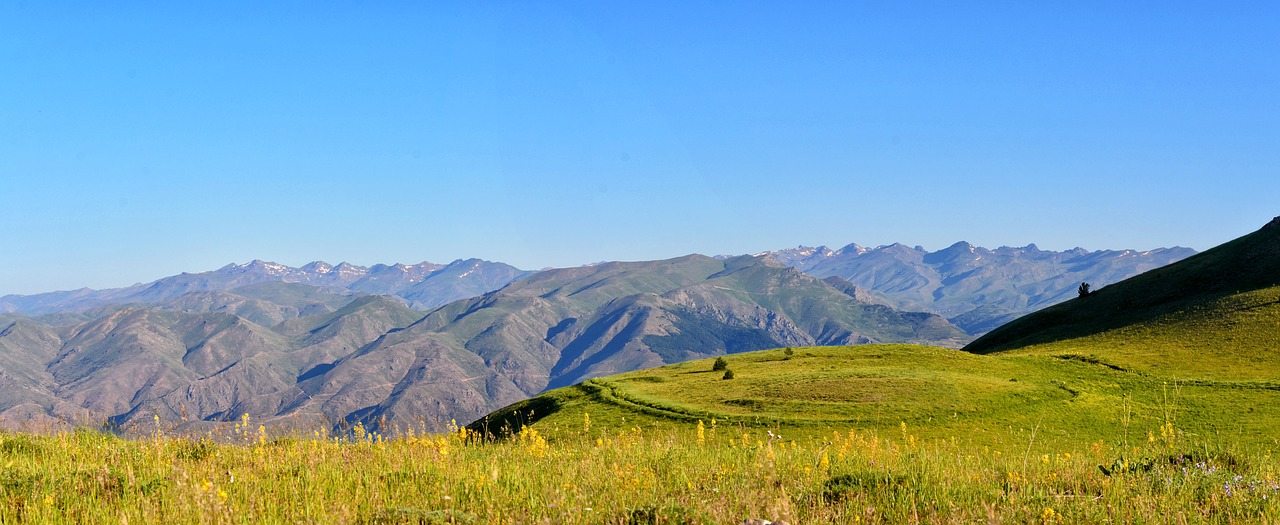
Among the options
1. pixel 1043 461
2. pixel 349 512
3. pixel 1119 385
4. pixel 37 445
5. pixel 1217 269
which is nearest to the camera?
pixel 349 512

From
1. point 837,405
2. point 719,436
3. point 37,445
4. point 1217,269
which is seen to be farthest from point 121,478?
point 1217,269

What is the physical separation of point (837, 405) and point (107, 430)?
1156 inches

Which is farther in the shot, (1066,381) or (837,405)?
(1066,381)

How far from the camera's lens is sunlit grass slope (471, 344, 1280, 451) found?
105 ft

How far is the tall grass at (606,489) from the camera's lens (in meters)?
8.35

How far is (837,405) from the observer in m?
36.6

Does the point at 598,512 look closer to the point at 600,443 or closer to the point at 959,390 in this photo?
the point at 600,443

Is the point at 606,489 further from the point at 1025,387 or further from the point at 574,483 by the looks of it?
the point at 1025,387

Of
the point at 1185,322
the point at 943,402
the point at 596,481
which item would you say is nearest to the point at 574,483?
the point at 596,481

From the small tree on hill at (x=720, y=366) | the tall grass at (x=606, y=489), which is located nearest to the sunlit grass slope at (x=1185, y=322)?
the small tree on hill at (x=720, y=366)

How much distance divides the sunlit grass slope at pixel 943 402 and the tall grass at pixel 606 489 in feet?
51.0

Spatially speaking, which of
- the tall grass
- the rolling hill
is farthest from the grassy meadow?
the rolling hill

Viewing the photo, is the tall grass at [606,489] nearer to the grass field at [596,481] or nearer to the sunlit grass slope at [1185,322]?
the grass field at [596,481]

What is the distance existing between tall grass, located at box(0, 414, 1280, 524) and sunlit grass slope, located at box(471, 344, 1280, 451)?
15.5 m
